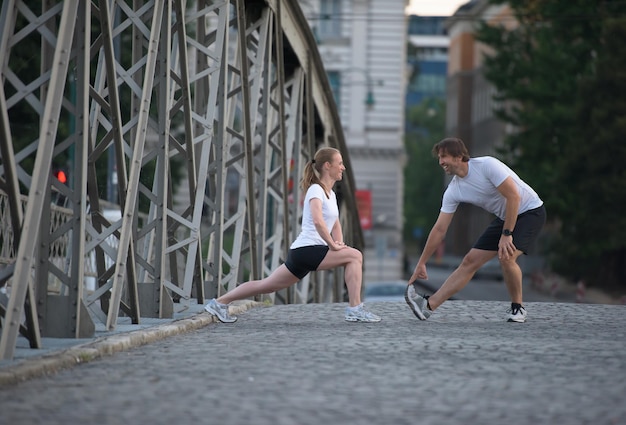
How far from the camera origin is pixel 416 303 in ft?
46.2

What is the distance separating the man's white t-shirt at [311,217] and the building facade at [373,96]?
65.2 metres

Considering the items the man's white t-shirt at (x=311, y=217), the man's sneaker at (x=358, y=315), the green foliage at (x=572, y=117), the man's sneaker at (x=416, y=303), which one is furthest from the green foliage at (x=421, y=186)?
the man's white t-shirt at (x=311, y=217)

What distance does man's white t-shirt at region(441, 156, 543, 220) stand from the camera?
1353 centimetres

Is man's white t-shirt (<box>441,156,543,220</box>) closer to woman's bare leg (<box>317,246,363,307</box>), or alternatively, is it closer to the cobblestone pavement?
woman's bare leg (<box>317,246,363,307</box>)

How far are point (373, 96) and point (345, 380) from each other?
71.8 m

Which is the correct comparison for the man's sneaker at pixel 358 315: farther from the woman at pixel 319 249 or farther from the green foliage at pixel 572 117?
the green foliage at pixel 572 117

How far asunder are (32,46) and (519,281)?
19.7 meters

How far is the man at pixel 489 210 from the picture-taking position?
44.3ft

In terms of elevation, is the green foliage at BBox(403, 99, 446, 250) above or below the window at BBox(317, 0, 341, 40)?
below

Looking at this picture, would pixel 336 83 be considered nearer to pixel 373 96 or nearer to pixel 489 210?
pixel 373 96

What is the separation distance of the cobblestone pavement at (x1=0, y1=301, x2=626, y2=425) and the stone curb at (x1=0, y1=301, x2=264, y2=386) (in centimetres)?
8

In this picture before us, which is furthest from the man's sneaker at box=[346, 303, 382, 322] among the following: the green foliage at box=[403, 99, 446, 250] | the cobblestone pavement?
the green foliage at box=[403, 99, 446, 250]

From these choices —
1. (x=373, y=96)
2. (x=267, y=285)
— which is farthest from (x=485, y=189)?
(x=373, y=96)

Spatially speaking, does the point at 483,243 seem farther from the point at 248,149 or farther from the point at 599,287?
the point at 599,287
